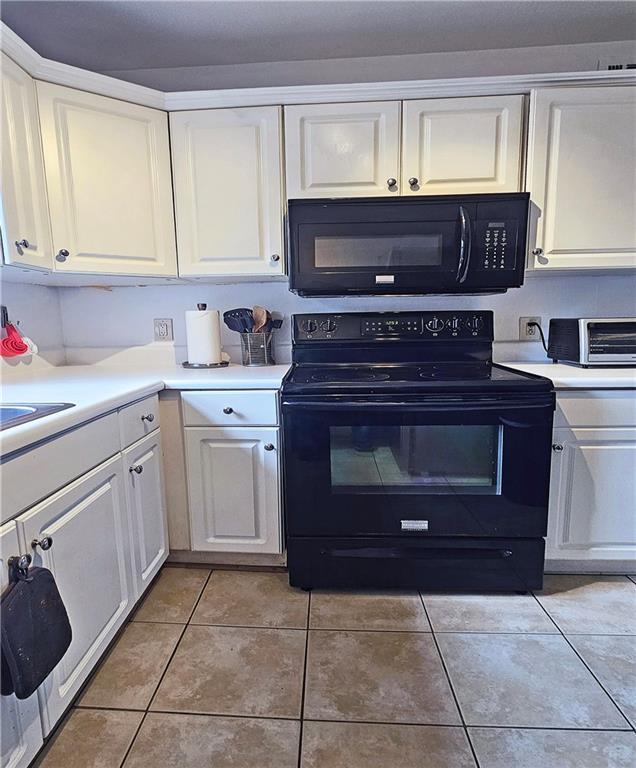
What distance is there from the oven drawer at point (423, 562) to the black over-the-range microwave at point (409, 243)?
3.19ft

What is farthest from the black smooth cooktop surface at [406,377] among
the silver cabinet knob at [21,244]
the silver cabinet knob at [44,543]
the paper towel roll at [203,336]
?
the silver cabinet knob at [21,244]

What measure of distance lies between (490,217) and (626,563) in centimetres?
148

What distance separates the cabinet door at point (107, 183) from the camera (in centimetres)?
159

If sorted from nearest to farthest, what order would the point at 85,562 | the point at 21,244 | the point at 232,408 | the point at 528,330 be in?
the point at 85,562 < the point at 21,244 < the point at 232,408 < the point at 528,330

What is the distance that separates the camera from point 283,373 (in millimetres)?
1809

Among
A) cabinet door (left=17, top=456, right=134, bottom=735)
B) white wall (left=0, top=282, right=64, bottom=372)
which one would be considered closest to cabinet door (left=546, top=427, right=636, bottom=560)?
cabinet door (left=17, top=456, right=134, bottom=735)

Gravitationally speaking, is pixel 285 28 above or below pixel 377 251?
above

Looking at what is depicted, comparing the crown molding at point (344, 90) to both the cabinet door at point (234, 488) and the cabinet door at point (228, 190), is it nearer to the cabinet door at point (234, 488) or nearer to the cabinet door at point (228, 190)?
the cabinet door at point (228, 190)

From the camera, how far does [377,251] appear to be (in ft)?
5.67

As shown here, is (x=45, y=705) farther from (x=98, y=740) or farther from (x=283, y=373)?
(x=283, y=373)

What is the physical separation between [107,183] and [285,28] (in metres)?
0.94

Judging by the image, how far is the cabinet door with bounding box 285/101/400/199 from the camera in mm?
1728

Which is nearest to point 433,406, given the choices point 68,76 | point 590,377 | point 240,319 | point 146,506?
point 590,377

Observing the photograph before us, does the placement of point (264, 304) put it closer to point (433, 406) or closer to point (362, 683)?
point (433, 406)
